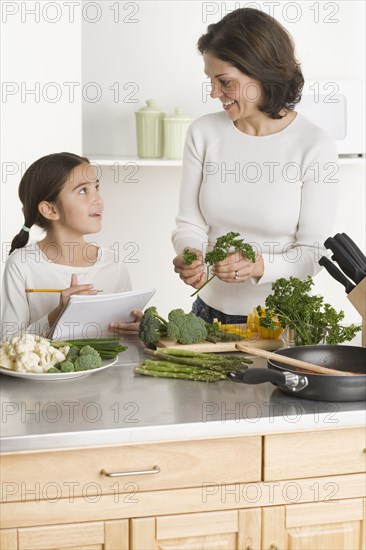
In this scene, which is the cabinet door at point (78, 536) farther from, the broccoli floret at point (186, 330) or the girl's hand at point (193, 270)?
the girl's hand at point (193, 270)

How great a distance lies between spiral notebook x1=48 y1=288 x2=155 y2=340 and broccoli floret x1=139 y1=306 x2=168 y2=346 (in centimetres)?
6

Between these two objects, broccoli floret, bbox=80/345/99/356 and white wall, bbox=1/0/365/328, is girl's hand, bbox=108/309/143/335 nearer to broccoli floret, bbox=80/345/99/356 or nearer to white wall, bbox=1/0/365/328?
broccoli floret, bbox=80/345/99/356

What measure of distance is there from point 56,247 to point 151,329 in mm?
589

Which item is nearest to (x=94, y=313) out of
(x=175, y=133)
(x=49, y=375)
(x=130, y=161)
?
(x=49, y=375)

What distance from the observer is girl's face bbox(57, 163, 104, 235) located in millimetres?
2871

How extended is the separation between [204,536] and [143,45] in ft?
9.90

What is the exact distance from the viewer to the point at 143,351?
97.3 inches

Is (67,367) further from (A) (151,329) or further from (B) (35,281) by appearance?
(B) (35,281)

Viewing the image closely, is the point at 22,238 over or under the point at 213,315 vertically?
over

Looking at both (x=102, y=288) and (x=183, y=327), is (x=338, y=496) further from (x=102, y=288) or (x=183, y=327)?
(x=102, y=288)

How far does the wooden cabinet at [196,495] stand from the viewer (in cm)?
186

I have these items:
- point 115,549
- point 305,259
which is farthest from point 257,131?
point 115,549

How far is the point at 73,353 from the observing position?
224 cm

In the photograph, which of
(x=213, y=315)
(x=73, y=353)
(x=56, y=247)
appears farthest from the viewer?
(x=213, y=315)
